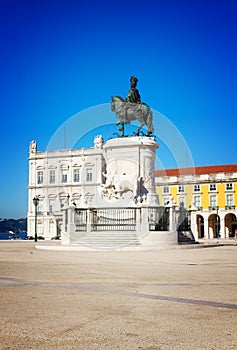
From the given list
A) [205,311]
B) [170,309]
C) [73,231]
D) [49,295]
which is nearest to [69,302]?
[49,295]

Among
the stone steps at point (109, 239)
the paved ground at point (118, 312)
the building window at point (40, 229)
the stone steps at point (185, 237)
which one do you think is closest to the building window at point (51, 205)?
the building window at point (40, 229)

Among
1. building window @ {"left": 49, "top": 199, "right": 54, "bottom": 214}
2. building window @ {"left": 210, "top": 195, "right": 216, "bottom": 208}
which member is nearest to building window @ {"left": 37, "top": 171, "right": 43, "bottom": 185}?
building window @ {"left": 49, "top": 199, "right": 54, "bottom": 214}

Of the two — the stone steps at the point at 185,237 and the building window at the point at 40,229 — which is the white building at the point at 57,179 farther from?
the stone steps at the point at 185,237

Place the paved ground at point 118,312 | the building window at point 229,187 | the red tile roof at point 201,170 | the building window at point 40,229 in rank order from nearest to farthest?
the paved ground at point 118,312, the building window at point 229,187, the red tile roof at point 201,170, the building window at point 40,229

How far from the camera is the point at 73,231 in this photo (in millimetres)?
24469

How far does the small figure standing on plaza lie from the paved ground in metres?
18.8

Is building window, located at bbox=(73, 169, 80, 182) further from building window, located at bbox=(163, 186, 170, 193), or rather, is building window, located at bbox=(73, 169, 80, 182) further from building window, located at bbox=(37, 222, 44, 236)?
building window, located at bbox=(163, 186, 170, 193)

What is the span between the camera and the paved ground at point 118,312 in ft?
14.5

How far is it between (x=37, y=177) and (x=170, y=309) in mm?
75114

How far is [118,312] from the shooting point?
5797 mm

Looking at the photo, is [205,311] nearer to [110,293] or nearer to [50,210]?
[110,293]

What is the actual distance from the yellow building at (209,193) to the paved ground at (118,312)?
57596 mm

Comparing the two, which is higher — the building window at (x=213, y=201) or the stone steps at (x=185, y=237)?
the building window at (x=213, y=201)

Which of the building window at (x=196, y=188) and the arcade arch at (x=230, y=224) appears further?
the building window at (x=196, y=188)
